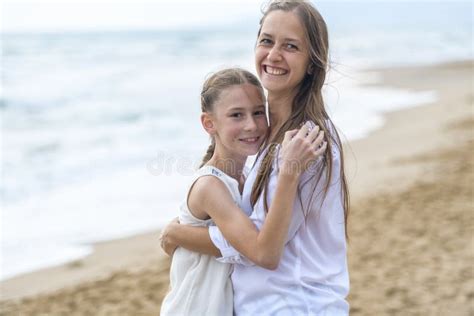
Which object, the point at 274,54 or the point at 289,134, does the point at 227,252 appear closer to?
the point at 289,134

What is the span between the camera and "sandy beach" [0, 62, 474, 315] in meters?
5.04

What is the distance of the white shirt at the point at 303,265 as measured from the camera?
2121 mm

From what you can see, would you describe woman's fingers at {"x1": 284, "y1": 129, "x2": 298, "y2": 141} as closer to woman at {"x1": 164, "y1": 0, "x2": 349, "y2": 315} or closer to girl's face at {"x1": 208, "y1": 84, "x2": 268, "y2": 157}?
woman at {"x1": 164, "y1": 0, "x2": 349, "y2": 315}

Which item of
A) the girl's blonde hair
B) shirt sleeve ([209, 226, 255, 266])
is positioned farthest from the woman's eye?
shirt sleeve ([209, 226, 255, 266])

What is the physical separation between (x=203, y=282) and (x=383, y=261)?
12.5 ft

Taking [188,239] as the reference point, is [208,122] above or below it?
above

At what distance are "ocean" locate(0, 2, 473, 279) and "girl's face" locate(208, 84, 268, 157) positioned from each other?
36 centimetres

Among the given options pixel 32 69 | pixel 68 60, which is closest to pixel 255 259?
pixel 32 69

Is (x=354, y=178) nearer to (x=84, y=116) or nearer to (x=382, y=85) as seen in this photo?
(x=84, y=116)

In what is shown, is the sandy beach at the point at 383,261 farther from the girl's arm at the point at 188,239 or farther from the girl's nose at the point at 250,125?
the girl's arm at the point at 188,239

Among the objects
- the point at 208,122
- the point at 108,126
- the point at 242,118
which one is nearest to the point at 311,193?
the point at 242,118

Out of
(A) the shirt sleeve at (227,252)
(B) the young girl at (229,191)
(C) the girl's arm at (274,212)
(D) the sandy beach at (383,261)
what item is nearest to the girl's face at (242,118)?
(B) the young girl at (229,191)

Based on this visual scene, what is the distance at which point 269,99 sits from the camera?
242cm

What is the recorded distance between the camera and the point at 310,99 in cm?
228
